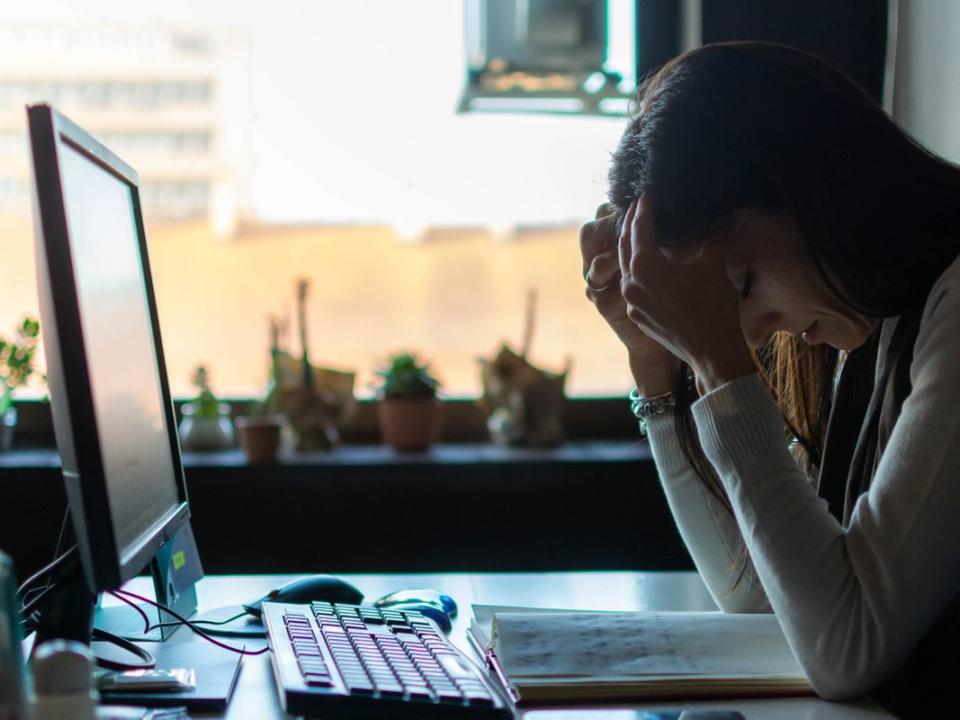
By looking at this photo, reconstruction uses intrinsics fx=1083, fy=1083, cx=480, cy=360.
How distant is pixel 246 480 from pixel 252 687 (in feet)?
4.25

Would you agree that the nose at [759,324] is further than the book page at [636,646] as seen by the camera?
Yes

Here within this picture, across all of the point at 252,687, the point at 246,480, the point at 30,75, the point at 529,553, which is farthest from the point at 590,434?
the point at 252,687

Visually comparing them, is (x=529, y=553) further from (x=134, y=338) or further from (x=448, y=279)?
(x=134, y=338)

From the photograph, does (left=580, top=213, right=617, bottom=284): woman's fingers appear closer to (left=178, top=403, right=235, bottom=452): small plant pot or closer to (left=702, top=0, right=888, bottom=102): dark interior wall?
(left=702, top=0, right=888, bottom=102): dark interior wall

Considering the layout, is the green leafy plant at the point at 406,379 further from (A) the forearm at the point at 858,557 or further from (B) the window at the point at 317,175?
(A) the forearm at the point at 858,557

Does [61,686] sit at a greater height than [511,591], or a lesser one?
greater

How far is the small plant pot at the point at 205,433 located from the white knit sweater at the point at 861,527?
5.24 ft

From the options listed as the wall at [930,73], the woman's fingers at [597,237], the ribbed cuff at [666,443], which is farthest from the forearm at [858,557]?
the wall at [930,73]

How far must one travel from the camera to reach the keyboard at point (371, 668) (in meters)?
0.74

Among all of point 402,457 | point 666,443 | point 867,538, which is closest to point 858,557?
point 867,538

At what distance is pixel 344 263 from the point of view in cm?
259

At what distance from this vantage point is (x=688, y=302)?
38.2 inches

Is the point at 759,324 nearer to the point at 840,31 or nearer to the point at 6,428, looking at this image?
the point at 840,31

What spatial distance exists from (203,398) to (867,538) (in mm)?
1740
